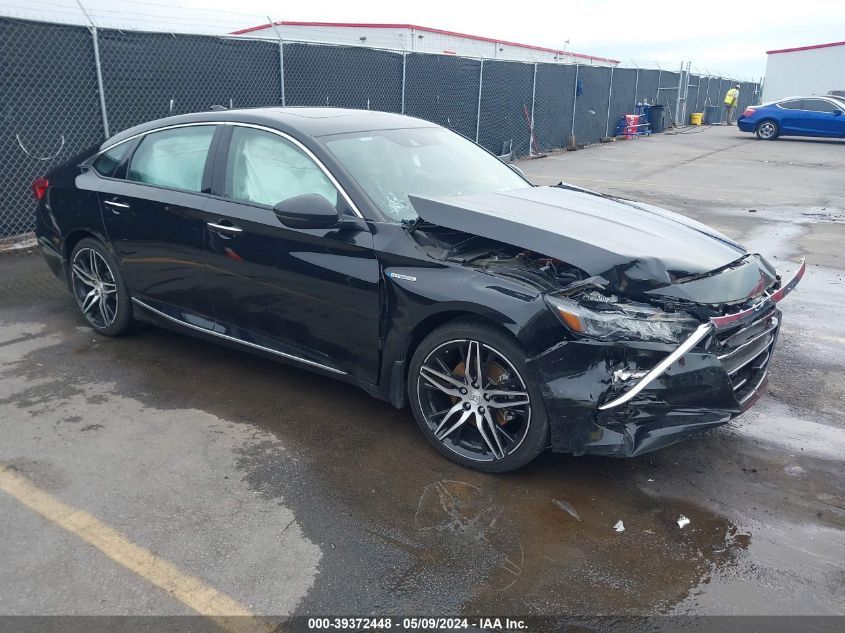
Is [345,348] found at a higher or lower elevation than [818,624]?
higher

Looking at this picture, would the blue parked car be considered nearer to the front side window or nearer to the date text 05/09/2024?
the front side window

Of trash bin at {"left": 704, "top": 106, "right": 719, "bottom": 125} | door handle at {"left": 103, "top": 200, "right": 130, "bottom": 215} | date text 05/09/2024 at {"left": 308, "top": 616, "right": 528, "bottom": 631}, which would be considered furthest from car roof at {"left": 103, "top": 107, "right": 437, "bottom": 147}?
trash bin at {"left": 704, "top": 106, "right": 719, "bottom": 125}

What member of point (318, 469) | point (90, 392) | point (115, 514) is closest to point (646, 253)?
point (318, 469)

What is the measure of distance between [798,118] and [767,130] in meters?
1.06

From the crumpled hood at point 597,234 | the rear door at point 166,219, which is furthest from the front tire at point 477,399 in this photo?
the rear door at point 166,219

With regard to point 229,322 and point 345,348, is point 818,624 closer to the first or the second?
point 345,348

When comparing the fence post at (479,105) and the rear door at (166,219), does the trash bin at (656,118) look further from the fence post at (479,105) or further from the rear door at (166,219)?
the rear door at (166,219)

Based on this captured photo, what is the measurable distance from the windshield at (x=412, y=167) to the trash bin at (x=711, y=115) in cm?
3494

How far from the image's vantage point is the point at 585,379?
3.34 m

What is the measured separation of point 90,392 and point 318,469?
5.90ft

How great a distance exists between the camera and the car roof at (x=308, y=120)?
14.6 ft

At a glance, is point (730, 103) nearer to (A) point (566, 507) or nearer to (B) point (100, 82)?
(B) point (100, 82)

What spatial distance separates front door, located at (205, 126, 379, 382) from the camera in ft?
13.1

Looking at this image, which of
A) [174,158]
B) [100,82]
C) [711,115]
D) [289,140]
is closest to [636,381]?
[289,140]
